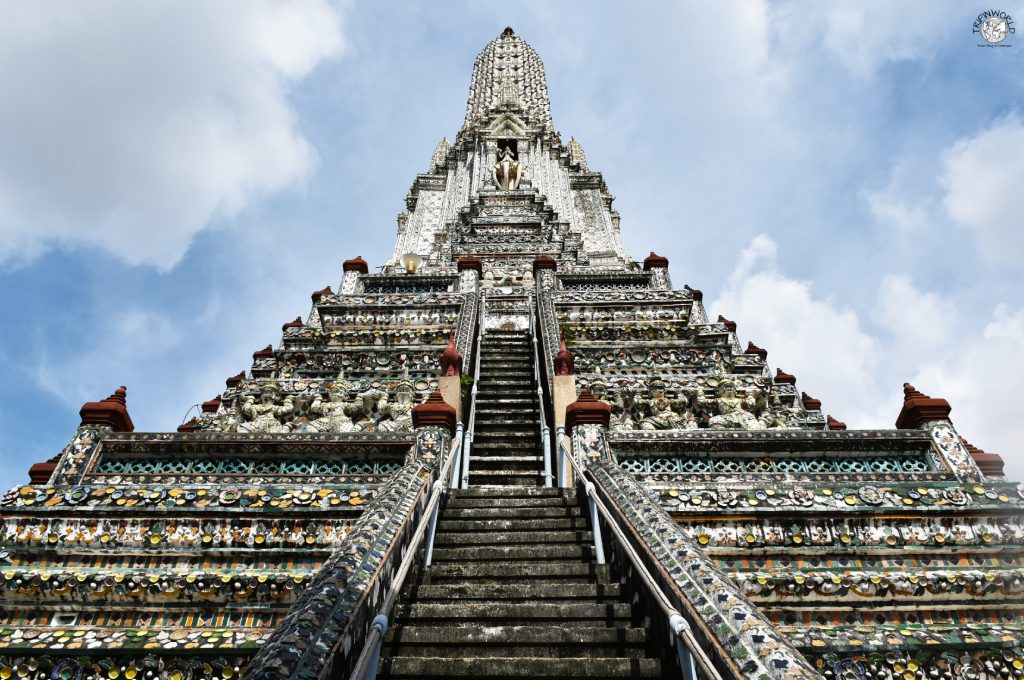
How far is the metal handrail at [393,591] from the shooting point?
3.18 meters

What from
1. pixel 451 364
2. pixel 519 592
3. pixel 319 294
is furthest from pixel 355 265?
pixel 519 592

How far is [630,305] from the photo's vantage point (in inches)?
523

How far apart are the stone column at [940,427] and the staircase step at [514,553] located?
411cm

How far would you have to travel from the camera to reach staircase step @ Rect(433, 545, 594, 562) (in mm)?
5348

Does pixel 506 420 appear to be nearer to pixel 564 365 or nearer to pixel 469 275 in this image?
pixel 564 365

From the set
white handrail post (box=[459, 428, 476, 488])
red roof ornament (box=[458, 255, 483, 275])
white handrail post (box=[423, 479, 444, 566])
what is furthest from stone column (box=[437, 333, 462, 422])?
red roof ornament (box=[458, 255, 483, 275])

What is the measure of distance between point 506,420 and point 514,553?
3943mm

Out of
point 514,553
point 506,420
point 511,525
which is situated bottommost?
point 514,553

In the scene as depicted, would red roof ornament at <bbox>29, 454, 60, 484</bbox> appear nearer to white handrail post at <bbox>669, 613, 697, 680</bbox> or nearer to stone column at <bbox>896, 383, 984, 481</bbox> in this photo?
white handrail post at <bbox>669, 613, 697, 680</bbox>

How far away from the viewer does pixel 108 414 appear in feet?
22.7

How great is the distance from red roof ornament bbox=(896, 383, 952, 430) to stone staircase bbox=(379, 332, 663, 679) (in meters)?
3.91

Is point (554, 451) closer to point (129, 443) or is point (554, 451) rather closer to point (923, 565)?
point (923, 565)

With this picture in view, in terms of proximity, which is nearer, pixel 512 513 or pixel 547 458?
pixel 512 513

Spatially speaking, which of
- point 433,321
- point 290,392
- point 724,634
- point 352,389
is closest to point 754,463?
point 724,634
